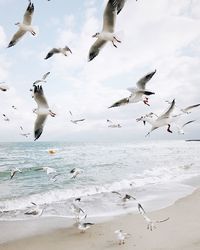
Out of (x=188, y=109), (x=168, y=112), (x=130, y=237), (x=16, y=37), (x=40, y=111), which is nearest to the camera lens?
(x=40, y=111)

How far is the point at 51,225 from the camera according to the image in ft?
34.5

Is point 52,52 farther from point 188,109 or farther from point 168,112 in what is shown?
point 188,109

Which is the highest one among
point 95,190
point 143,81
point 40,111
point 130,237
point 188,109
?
point 143,81

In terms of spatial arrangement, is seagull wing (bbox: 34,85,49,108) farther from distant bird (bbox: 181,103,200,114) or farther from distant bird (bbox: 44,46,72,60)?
distant bird (bbox: 44,46,72,60)

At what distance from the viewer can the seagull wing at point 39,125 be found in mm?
5733

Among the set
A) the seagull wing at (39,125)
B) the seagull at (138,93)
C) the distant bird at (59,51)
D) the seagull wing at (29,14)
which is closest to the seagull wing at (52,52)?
the distant bird at (59,51)

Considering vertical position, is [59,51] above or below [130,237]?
above

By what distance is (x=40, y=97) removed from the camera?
5496 mm

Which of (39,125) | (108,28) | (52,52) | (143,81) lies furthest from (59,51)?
(143,81)

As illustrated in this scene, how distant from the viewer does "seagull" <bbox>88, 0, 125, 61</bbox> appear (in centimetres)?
501

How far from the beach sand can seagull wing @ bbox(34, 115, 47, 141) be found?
377 centimetres

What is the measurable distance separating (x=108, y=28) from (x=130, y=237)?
529 centimetres

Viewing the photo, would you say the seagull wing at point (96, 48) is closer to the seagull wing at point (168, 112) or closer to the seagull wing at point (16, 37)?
the seagull wing at point (168, 112)

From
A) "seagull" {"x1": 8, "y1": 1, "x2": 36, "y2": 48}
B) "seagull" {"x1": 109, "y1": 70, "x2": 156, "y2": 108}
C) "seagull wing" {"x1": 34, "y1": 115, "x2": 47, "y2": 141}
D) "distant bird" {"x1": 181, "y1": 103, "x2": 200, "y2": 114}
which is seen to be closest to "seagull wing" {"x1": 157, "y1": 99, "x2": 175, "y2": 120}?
"distant bird" {"x1": 181, "y1": 103, "x2": 200, "y2": 114}
